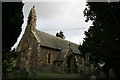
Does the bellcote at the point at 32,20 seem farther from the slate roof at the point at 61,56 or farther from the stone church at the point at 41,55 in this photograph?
the slate roof at the point at 61,56

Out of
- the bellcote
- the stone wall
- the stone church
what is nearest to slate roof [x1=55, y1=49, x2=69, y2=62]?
the stone church

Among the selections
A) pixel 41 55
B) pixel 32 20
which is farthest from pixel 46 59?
pixel 32 20

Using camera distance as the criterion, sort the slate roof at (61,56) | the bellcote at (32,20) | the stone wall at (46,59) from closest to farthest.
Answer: the stone wall at (46,59) → the slate roof at (61,56) → the bellcote at (32,20)

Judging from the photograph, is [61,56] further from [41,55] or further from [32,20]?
[32,20]

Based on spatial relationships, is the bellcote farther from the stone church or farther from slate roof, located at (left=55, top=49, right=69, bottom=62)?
slate roof, located at (left=55, top=49, right=69, bottom=62)

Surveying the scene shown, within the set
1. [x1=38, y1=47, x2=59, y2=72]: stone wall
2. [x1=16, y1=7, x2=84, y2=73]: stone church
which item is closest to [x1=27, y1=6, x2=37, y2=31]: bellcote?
[x1=16, y1=7, x2=84, y2=73]: stone church

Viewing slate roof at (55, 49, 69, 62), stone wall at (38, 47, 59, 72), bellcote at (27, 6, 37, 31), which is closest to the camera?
stone wall at (38, 47, 59, 72)

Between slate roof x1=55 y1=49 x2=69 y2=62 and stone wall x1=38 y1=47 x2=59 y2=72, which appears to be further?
slate roof x1=55 y1=49 x2=69 y2=62

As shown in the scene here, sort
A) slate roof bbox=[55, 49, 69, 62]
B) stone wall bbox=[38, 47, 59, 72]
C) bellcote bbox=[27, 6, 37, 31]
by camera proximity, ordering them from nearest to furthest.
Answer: stone wall bbox=[38, 47, 59, 72] < slate roof bbox=[55, 49, 69, 62] < bellcote bbox=[27, 6, 37, 31]

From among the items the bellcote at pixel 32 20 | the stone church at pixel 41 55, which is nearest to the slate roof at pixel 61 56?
the stone church at pixel 41 55

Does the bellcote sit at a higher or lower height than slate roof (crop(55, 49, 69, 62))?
higher

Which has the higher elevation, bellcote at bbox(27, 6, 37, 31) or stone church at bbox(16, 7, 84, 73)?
bellcote at bbox(27, 6, 37, 31)

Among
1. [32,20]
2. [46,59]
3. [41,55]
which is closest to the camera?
[41,55]

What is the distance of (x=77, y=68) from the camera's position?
35.1 metres
